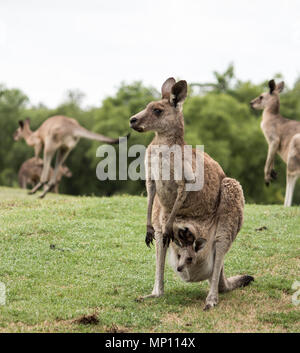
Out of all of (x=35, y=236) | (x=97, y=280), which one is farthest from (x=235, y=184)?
(x=35, y=236)

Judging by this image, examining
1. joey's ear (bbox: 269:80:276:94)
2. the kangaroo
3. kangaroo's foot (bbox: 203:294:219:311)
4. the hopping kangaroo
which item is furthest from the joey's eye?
joey's ear (bbox: 269:80:276:94)

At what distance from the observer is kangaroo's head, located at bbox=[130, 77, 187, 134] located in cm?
494

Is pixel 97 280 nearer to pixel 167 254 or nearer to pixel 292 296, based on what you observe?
pixel 167 254

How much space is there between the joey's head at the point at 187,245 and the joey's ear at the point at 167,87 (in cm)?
125

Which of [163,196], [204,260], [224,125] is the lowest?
[204,260]

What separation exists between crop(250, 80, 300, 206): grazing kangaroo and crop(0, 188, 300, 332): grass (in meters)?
1.54

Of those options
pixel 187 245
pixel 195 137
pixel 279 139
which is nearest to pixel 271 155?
pixel 279 139

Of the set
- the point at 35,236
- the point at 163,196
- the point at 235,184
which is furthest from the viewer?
the point at 35,236

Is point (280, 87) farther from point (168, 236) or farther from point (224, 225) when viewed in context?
point (168, 236)

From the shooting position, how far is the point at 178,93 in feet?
16.4

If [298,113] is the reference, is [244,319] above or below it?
below

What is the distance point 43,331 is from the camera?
4637 mm

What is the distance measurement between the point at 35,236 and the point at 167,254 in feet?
9.42

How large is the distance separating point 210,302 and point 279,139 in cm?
711
